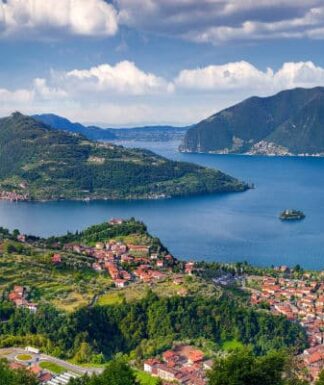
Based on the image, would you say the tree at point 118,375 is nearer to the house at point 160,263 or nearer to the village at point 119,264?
the village at point 119,264

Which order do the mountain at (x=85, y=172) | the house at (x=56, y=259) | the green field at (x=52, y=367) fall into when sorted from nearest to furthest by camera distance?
the green field at (x=52, y=367) < the house at (x=56, y=259) < the mountain at (x=85, y=172)

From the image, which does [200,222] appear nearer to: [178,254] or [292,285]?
[178,254]

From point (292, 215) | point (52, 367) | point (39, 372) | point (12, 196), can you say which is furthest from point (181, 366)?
point (12, 196)

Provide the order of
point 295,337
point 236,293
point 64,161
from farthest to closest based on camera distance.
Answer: point 64,161, point 236,293, point 295,337

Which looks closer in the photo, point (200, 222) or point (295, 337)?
point (295, 337)

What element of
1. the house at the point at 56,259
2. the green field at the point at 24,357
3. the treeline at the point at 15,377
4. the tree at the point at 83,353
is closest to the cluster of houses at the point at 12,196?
the house at the point at 56,259

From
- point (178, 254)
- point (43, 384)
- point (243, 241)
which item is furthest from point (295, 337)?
point (243, 241)
